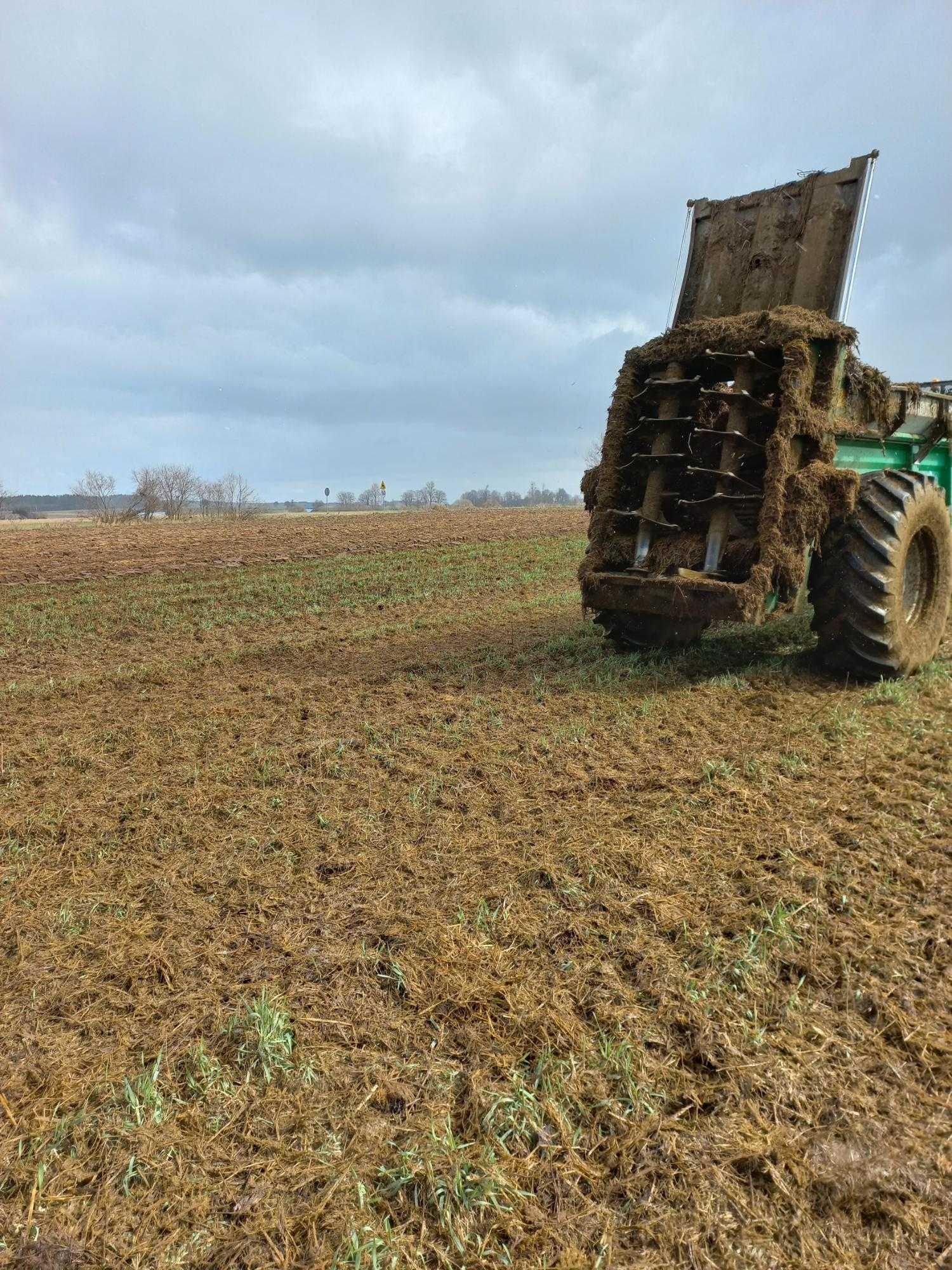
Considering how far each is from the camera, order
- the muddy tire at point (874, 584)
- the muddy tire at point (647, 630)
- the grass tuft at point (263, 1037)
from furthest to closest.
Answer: the muddy tire at point (647, 630) < the muddy tire at point (874, 584) < the grass tuft at point (263, 1037)

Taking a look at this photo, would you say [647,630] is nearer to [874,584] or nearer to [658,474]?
[658,474]

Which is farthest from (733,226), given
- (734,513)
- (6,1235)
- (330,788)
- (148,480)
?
(148,480)

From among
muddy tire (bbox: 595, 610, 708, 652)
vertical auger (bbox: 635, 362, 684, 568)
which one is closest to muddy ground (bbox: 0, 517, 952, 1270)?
muddy tire (bbox: 595, 610, 708, 652)

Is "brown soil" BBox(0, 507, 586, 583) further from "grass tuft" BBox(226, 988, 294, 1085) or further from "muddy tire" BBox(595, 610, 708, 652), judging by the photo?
"grass tuft" BBox(226, 988, 294, 1085)

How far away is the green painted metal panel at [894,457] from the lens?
628 centimetres

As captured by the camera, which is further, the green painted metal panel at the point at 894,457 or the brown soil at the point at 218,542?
the brown soil at the point at 218,542

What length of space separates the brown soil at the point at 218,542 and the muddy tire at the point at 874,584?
47.8ft

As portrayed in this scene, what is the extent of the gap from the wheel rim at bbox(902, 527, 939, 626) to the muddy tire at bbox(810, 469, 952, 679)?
21cm

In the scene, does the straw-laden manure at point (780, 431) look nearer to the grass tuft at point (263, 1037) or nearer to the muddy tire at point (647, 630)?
the muddy tire at point (647, 630)

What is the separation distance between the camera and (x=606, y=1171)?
83.0 inches

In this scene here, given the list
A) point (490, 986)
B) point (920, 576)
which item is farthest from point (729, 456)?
point (490, 986)

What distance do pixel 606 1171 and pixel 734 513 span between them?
4.94m

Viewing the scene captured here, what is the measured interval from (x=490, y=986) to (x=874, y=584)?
14.1 ft

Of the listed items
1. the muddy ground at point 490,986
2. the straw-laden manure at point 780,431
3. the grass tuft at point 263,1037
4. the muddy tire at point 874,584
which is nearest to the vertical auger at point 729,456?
the straw-laden manure at point 780,431
